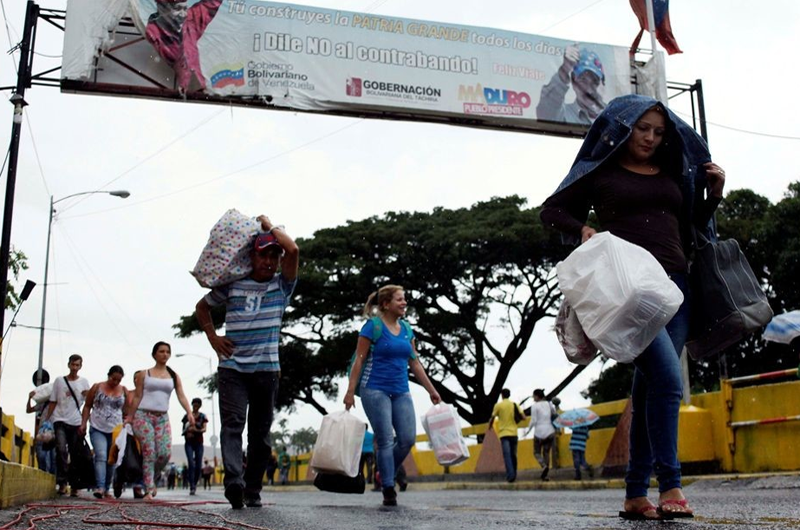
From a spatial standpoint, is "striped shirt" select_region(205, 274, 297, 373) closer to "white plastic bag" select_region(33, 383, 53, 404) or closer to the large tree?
"white plastic bag" select_region(33, 383, 53, 404)

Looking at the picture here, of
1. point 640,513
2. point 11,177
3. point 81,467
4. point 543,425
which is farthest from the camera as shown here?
point 543,425

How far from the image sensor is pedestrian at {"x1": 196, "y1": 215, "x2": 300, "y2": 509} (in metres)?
6.19

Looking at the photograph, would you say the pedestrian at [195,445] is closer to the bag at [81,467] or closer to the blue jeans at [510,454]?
the blue jeans at [510,454]

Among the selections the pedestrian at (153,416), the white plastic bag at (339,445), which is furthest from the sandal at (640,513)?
the pedestrian at (153,416)

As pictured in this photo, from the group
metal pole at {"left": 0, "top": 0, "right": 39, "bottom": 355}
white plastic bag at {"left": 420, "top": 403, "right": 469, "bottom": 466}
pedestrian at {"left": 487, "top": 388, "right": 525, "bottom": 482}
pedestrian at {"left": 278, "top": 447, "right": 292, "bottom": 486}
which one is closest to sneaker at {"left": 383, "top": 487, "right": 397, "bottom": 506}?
white plastic bag at {"left": 420, "top": 403, "right": 469, "bottom": 466}

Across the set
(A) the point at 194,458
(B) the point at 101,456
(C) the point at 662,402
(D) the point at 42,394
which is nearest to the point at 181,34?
(D) the point at 42,394

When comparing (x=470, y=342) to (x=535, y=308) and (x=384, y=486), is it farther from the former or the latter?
(x=384, y=486)

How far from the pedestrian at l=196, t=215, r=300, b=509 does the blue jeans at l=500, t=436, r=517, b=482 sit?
10.9m

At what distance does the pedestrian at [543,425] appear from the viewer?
16.5m

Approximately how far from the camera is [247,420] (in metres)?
6.45

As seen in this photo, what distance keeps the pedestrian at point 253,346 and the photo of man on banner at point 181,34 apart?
1055 cm

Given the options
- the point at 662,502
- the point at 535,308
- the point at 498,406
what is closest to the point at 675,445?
the point at 662,502

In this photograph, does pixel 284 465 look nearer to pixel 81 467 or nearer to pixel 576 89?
pixel 576 89

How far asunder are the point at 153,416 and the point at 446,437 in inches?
121
